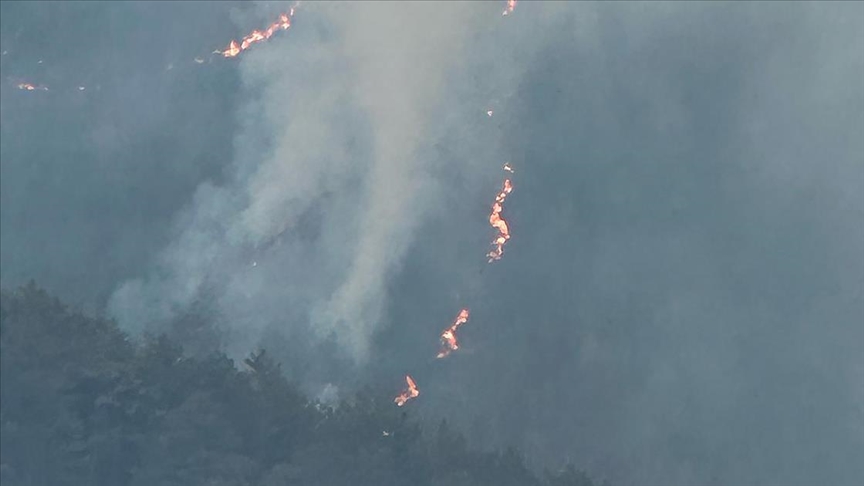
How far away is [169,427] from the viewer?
23.0m

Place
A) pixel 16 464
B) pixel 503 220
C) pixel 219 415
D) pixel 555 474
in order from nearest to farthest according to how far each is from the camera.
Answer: pixel 16 464, pixel 219 415, pixel 555 474, pixel 503 220

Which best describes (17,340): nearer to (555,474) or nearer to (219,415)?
(219,415)

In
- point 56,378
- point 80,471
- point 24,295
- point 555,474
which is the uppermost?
point 24,295

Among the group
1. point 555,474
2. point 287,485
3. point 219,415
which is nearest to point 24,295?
point 219,415

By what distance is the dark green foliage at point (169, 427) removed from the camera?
2234cm

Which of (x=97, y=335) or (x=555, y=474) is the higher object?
(x=97, y=335)

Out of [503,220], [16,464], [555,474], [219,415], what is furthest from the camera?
[503,220]

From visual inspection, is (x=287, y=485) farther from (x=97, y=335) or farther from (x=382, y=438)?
(x=97, y=335)

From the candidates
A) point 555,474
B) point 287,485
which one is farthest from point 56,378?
point 555,474

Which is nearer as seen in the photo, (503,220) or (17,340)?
(17,340)

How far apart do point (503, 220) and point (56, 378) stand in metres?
11.2

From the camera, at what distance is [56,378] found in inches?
891

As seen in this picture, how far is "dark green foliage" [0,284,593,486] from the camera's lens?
22344 millimetres

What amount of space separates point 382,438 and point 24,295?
24.4 ft
